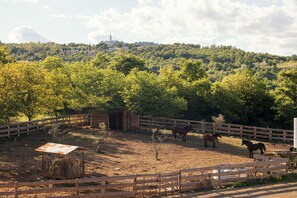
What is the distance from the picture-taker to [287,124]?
37750 mm

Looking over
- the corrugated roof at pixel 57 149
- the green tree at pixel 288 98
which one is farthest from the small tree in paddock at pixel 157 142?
the green tree at pixel 288 98

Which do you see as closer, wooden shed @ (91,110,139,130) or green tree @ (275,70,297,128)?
wooden shed @ (91,110,139,130)

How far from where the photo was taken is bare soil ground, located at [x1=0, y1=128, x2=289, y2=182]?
20844mm

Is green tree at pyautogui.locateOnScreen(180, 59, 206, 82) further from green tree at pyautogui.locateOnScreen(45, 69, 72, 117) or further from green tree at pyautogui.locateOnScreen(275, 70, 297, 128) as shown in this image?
green tree at pyautogui.locateOnScreen(45, 69, 72, 117)

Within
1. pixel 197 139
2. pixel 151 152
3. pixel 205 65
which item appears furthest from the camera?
pixel 205 65

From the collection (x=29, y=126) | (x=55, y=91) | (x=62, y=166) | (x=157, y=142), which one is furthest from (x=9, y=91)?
(x=62, y=166)

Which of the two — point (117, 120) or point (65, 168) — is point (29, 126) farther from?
point (65, 168)

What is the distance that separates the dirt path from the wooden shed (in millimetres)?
19070

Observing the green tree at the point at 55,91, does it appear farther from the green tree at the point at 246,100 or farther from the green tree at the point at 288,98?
the green tree at the point at 288,98

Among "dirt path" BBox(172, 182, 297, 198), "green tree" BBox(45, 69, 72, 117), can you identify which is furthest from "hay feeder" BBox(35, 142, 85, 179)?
"green tree" BBox(45, 69, 72, 117)

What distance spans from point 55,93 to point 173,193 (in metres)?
22.4

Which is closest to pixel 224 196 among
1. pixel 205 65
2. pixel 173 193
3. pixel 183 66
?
pixel 173 193

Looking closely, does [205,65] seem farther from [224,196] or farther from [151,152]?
[224,196]

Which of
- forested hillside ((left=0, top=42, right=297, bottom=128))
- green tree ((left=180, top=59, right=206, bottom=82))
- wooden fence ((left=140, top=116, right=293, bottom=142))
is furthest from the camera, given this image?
green tree ((left=180, top=59, right=206, bottom=82))
